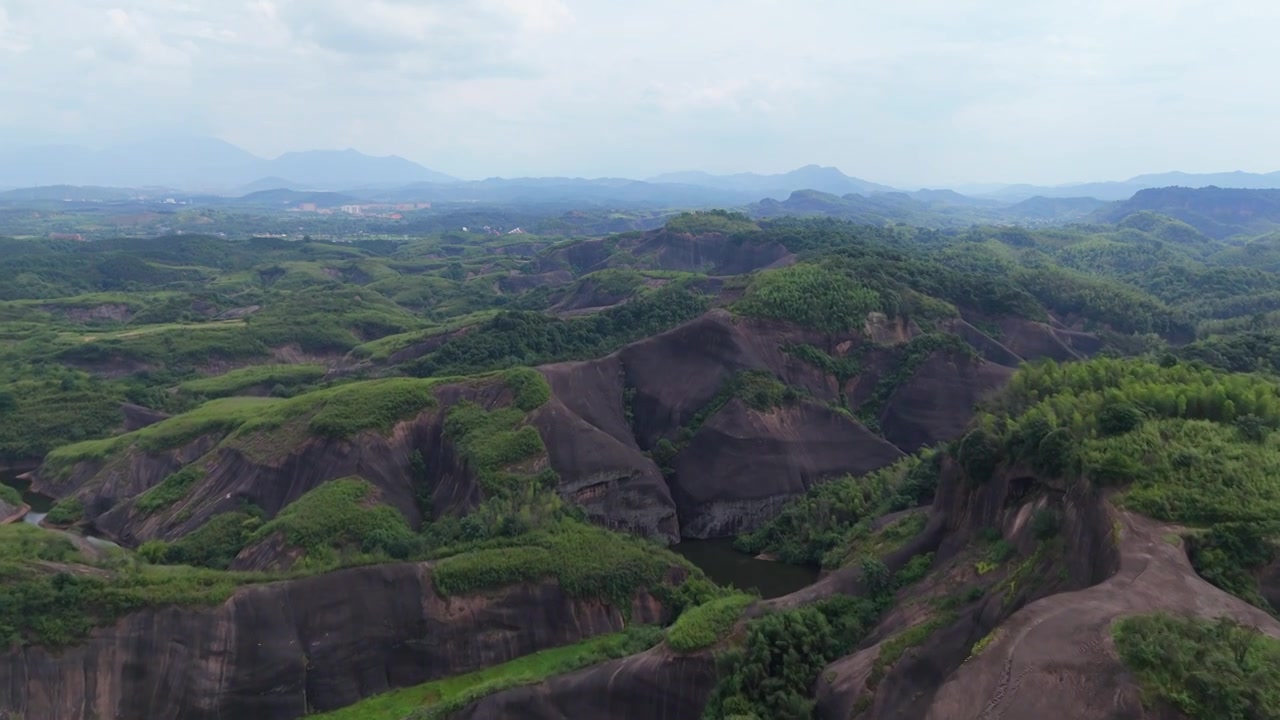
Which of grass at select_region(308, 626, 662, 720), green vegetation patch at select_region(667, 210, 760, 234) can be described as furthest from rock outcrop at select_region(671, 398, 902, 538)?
green vegetation patch at select_region(667, 210, 760, 234)

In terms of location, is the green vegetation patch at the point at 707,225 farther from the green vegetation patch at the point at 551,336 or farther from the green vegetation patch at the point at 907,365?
the green vegetation patch at the point at 907,365

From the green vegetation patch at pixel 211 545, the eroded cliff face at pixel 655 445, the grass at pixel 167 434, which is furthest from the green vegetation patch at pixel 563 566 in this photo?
the grass at pixel 167 434

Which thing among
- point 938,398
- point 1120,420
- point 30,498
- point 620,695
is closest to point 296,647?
point 620,695

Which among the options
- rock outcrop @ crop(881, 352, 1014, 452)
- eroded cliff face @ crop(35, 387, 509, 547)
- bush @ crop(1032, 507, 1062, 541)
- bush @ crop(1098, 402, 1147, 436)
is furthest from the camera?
rock outcrop @ crop(881, 352, 1014, 452)

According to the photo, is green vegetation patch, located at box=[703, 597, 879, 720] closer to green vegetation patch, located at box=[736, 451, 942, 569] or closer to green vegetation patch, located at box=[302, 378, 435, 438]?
green vegetation patch, located at box=[736, 451, 942, 569]

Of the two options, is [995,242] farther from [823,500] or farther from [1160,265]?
[823,500]

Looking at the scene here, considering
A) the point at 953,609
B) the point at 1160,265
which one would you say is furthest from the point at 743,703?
the point at 1160,265
